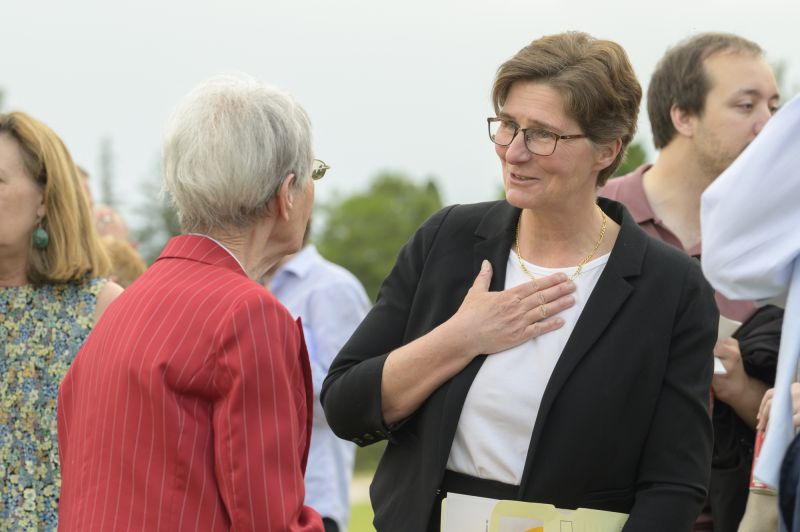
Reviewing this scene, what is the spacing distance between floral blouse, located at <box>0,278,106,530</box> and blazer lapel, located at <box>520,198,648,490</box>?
170cm

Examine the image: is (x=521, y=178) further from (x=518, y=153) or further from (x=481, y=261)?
(x=481, y=261)

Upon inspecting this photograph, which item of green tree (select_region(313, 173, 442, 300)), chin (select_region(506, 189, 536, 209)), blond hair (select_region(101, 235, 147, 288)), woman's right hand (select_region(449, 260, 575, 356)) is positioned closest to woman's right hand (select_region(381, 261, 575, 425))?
woman's right hand (select_region(449, 260, 575, 356))

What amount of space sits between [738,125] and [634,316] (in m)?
1.78

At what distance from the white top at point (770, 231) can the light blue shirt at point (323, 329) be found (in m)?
3.57

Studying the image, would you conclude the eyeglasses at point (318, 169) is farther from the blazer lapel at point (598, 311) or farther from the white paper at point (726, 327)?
the white paper at point (726, 327)

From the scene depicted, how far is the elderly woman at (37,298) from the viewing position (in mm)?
3832

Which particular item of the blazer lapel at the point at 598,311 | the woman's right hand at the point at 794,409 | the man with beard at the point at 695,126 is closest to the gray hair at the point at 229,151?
the blazer lapel at the point at 598,311

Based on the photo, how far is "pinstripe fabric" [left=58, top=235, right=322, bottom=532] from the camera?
2.58 m

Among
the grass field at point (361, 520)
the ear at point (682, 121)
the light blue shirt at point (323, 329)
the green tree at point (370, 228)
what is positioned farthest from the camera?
the green tree at point (370, 228)

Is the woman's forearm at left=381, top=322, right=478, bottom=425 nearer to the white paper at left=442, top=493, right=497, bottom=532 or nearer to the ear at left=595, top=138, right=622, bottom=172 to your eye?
the white paper at left=442, top=493, right=497, bottom=532

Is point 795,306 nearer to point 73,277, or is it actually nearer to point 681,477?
point 681,477

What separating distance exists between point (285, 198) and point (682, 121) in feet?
8.05

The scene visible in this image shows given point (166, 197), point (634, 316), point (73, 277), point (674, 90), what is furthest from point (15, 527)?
point (674, 90)

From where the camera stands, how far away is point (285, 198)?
2.88 m
